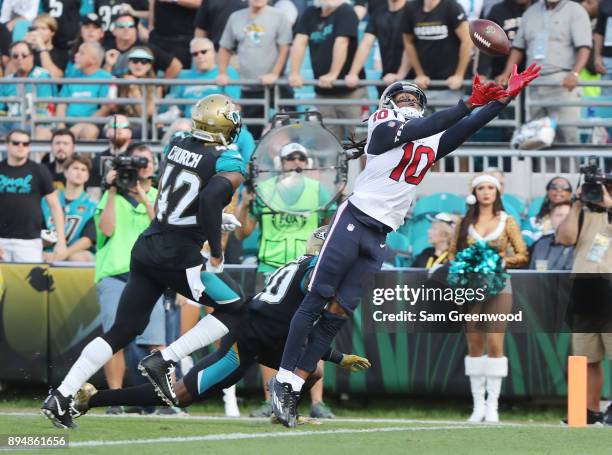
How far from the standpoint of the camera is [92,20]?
14.6m

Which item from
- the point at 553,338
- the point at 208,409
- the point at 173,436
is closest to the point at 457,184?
the point at 553,338

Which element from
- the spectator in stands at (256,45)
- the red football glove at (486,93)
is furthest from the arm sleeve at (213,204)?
the spectator in stands at (256,45)

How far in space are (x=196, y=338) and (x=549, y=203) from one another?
14.3ft

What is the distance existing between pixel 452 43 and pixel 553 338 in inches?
131

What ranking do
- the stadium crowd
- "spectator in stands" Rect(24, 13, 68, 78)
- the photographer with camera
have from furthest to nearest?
"spectator in stands" Rect(24, 13, 68, 78) < the stadium crowd < the photographer with camera

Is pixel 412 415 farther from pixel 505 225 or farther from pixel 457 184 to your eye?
pixel 457 184

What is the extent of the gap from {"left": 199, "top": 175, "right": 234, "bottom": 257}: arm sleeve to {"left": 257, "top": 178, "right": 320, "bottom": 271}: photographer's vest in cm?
261

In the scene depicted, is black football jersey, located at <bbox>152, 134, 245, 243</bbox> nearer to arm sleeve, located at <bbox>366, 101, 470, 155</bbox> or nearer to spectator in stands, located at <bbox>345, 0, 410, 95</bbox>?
arm sleeve, located at <bbox>366, 101, 470, 155</bbox>

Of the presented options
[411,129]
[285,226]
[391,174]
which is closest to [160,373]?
[391,174]

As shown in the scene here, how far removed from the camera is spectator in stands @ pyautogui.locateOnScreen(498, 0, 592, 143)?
1234 centimetres

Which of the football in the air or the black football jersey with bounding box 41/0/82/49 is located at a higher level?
the black football jersey with bounding box 41/0/82/49

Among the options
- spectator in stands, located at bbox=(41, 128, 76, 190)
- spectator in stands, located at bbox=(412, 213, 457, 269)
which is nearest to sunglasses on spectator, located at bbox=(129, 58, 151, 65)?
spectator in stands, located at bbox=(41, 128, 76, 190)

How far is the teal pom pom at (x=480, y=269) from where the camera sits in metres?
Result: 10.0

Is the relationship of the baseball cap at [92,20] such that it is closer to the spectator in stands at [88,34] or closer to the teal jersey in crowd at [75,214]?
the spectator in stands at [88,34]
